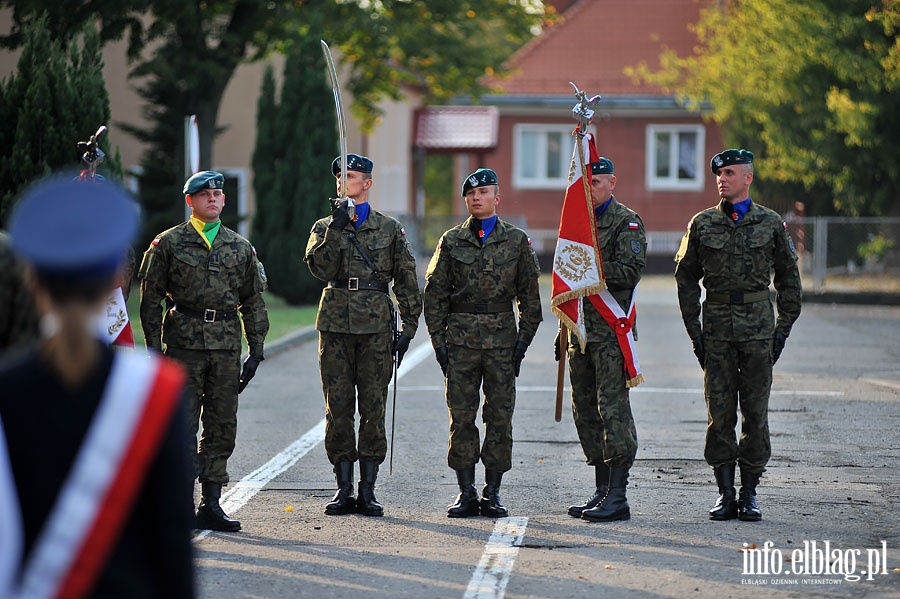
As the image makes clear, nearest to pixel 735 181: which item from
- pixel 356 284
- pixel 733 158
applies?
pixel 733 158

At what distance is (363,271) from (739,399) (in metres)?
2.35

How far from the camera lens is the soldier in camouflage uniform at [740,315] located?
776cm

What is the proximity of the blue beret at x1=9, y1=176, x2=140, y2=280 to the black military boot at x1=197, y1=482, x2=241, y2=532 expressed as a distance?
4865 mm

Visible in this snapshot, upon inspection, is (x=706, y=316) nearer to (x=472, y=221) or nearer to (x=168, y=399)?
(x=472, y=221)

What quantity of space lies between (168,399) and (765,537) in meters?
5.01

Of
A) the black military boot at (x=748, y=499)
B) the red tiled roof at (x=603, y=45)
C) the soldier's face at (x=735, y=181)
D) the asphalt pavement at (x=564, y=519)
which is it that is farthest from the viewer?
the red tiled roof at (x=603, y=45)

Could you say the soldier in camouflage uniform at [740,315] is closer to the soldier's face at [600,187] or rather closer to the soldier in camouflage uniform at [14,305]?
the soldier's face at [600,187]

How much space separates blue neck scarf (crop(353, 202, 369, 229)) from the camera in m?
8.00

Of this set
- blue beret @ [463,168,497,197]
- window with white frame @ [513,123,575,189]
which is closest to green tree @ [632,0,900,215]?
window with white frame @ [513,123,575,189]

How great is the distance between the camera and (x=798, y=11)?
91.5 ft

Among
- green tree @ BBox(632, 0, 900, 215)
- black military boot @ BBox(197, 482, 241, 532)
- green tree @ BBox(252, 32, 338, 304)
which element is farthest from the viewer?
green tree @ BBox(632, 0, 900, 215)

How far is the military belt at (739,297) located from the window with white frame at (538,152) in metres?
34.6

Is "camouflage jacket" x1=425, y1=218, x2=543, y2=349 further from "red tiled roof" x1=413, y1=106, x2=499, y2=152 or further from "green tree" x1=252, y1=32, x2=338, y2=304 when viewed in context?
"red tiled roof" x1=413, y1=106, x2=499, y2=152

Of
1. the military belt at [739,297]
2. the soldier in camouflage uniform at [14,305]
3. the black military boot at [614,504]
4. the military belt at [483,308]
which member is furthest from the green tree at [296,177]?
the soldier in camouflage uniform at [14,305]
